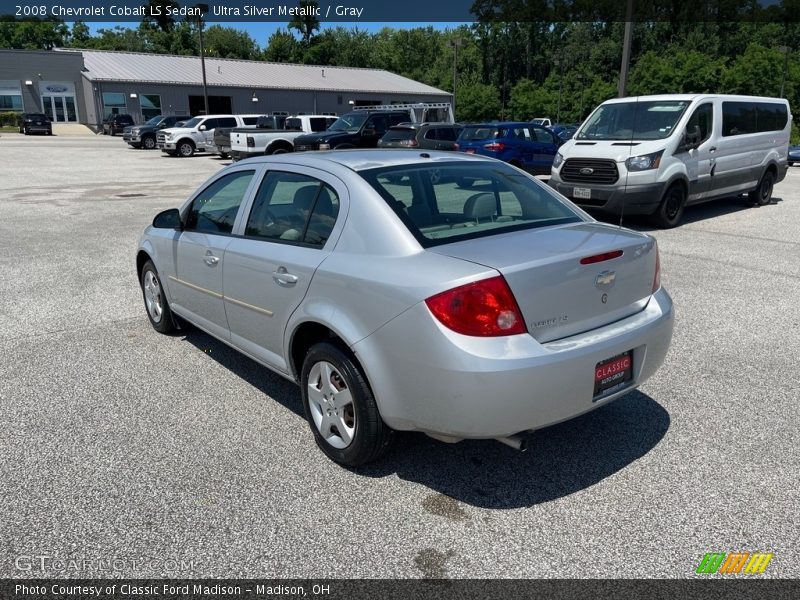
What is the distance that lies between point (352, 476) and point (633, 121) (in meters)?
9.16

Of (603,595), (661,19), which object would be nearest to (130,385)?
(603,595)

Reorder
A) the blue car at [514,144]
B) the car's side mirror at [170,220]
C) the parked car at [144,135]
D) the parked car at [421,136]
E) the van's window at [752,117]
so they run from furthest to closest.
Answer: the parked car at [144,135], the parked car at [421,136], the blue car at [514,144], the van's window at [752,117], the car's side mirror at [170,220]

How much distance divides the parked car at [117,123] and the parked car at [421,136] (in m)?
35.0

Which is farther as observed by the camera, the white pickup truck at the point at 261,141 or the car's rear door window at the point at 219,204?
the white pickup truck at the point at 261,141

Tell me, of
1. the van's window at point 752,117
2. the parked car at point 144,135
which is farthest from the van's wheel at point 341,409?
the parked car at point 144,135

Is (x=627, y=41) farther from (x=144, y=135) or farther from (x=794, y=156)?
(x=144, y=135)

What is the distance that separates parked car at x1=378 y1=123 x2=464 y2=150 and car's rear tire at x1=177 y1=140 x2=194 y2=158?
41.9 ft

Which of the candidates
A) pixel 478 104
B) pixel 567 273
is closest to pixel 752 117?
pixel 567 273

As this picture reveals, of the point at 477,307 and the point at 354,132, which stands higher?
the point at 354,132

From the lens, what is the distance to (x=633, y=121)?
10.6 metres

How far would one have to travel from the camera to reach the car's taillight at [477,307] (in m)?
2.80

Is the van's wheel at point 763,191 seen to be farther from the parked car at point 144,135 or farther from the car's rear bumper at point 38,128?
the car's rear bumper at point 38,128

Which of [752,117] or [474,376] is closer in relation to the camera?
[474,376]

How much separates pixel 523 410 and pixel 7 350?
4.48 m
